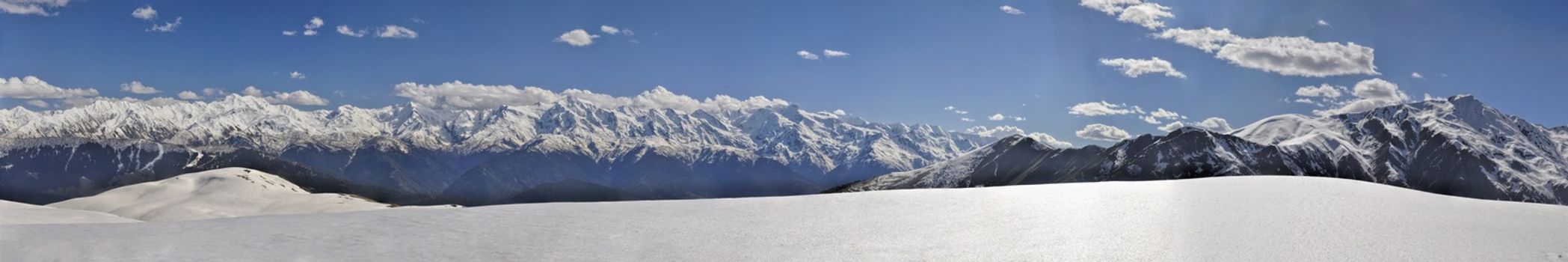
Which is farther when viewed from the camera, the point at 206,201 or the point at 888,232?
the point at 206,201

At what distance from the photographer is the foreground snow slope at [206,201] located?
532ft

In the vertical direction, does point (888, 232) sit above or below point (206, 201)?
below

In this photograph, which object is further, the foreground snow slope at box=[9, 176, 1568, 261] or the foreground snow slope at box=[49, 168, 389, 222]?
the foreground snow slope at box=[49, 168, 389, 222]

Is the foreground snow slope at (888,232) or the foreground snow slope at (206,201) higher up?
the foreground snow slope at (206,201)

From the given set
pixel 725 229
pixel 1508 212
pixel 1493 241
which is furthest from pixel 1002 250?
pixel 1508 212

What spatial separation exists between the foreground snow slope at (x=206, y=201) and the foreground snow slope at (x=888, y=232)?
15599 centimetres

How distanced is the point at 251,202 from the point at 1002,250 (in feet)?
646

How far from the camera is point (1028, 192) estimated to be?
21.5 m

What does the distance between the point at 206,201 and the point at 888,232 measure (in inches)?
7597

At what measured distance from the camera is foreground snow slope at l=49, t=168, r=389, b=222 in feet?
532

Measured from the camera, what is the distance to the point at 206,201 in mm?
174375

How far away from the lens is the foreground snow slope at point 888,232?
14172mm

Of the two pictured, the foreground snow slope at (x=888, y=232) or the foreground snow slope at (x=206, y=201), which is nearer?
the foreground snow slope at (x=888, y=232)

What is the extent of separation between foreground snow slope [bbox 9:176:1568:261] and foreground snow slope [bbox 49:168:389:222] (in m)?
156
